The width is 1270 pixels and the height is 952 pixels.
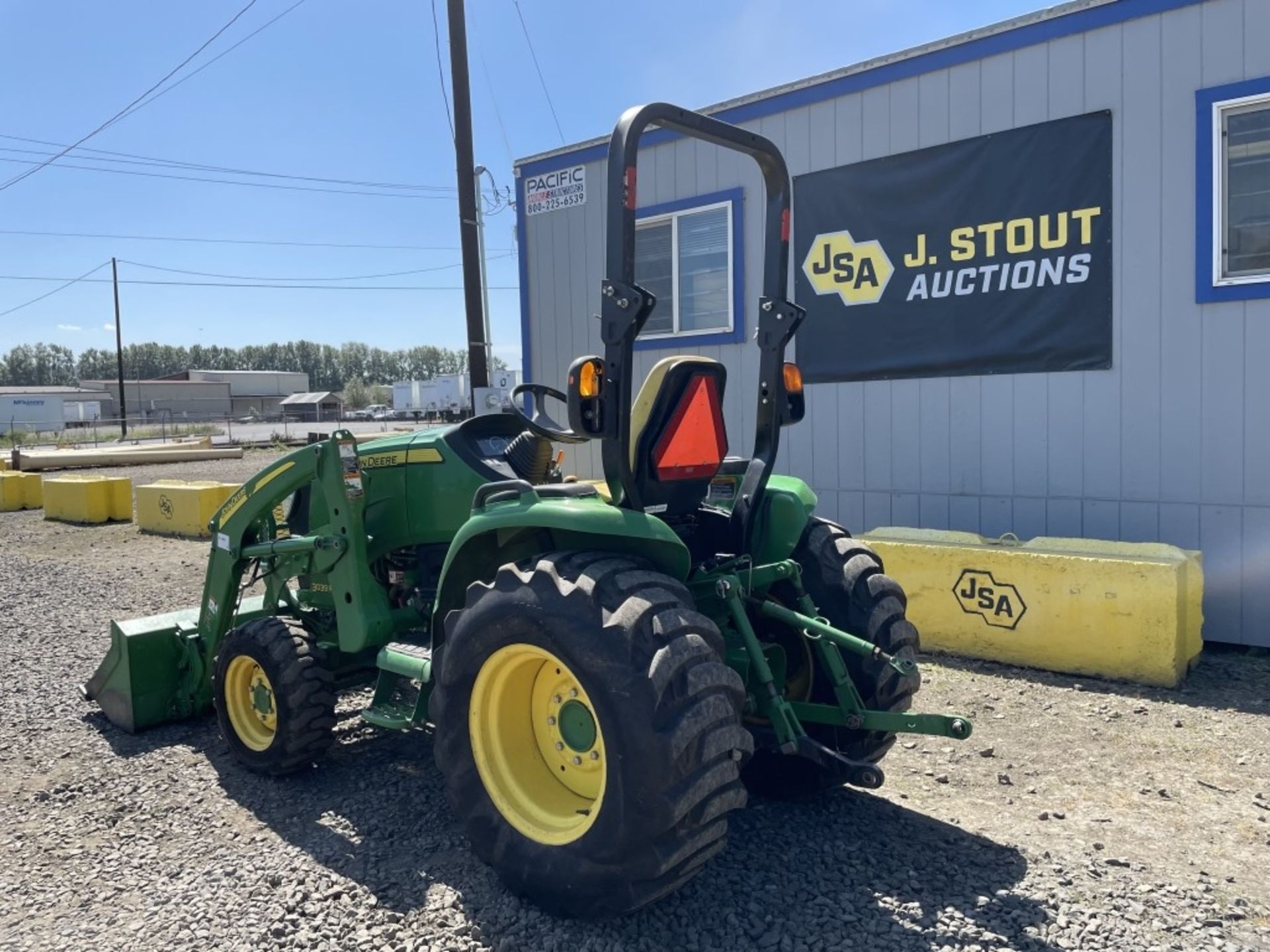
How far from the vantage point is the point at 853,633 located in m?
3.95

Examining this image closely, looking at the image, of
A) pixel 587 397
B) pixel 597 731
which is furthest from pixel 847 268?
pixel 597 731

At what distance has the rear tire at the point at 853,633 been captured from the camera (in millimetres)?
3854

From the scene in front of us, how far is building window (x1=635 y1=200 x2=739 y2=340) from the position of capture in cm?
845

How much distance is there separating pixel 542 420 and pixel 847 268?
4738 millimetres

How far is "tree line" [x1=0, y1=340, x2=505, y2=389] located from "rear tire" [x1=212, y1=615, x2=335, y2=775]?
365 ft

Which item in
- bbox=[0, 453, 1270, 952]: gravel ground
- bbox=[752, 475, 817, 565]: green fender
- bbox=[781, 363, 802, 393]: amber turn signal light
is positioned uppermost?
bbox=[781, 363, 802, 393]: amber turn signal light

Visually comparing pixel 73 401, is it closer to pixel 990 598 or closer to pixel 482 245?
pixel 482 245

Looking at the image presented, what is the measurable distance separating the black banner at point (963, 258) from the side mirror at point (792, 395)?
3.57 m

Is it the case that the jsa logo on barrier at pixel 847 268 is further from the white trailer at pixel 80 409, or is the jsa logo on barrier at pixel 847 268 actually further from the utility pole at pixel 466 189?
the white trailer at pixel 80 409

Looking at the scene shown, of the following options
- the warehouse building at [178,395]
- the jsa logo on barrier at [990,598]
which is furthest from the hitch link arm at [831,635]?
the warehouse building at [178,395]

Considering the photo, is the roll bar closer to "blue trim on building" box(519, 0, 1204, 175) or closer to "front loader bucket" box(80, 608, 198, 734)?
"front loader bucket" box(80, 608, 198, 734)

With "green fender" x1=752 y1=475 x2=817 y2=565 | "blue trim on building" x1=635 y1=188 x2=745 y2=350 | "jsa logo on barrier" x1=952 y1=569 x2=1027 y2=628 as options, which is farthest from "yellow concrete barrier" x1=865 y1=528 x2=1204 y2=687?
"green fender" x1=752 y1=475 x2=817 y2=565

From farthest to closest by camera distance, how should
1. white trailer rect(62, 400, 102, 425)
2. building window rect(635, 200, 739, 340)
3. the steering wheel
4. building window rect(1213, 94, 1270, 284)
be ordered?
white trailer rect(62, 400, 102, 425)
building window rect(635, 200, 739, 340)
building window rect(1213, 94, 1270, 284)
the steering wheel

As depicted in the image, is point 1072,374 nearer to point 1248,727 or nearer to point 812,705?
point 1248,727
